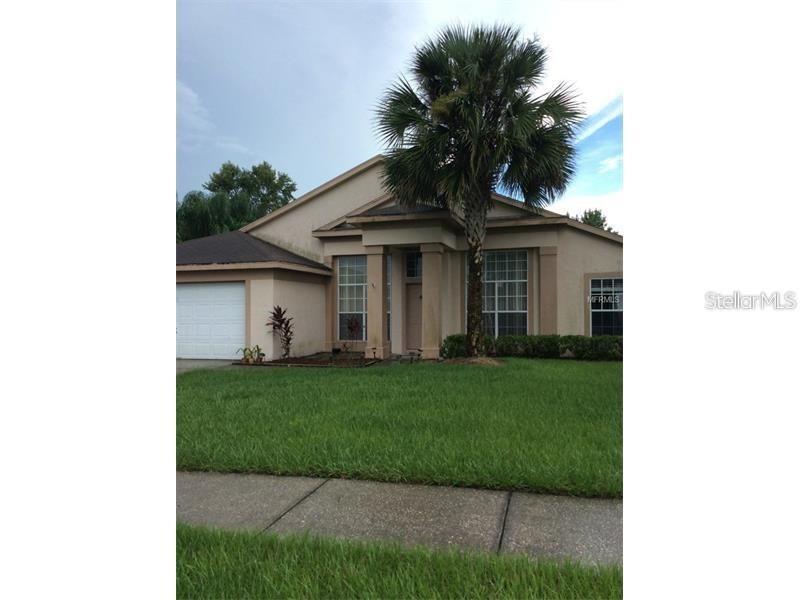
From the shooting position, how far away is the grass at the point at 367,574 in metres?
1.68

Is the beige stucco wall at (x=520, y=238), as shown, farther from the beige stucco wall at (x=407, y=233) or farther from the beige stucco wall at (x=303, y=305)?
the beige stucco wall at (x=303, y=305)

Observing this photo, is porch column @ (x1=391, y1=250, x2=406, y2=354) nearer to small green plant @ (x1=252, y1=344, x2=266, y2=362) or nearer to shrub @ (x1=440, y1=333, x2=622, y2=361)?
shrub @ (x1=440, y1=333, x2=622, y2=361)

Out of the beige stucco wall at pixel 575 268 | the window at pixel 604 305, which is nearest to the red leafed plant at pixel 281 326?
the beige stucco wall at pixel 575 268

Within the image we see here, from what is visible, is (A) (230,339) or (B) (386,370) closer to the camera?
(B) (386,370)

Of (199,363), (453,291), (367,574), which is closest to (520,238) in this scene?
(453,291)

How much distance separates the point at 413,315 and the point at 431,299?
4.71ft

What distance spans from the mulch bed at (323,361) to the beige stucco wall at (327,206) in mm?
2836

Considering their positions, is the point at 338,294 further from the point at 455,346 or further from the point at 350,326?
the point at 455,346

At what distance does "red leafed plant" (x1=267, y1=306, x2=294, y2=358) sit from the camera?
1013 cm
